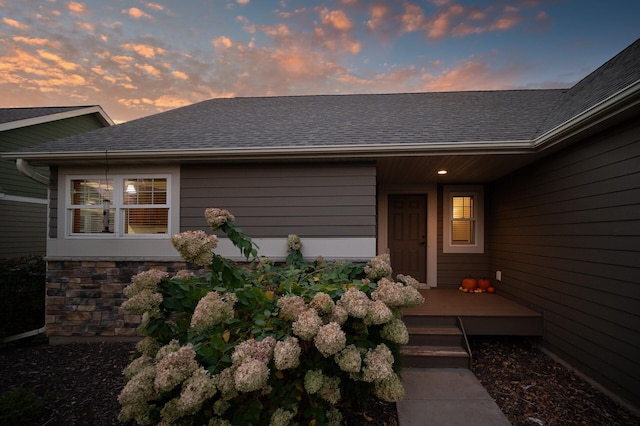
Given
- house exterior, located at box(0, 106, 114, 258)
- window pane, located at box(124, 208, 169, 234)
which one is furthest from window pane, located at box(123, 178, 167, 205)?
house exterior, located at box(0, 106, 114, 258)

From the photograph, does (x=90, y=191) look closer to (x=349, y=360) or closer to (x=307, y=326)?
(x=307, y=326)

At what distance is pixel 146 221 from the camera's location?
A: 455 cm

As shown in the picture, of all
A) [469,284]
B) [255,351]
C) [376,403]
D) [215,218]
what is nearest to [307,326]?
[255,351]

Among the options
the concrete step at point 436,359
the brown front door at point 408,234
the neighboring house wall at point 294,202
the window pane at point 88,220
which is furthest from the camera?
the brown front door at point 408,234

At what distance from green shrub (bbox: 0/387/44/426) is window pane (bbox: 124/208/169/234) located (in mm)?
2320

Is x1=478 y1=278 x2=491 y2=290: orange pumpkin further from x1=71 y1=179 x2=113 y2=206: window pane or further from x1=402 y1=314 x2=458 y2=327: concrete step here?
x1=71 y1=179 x2=113 y2=206: window pane

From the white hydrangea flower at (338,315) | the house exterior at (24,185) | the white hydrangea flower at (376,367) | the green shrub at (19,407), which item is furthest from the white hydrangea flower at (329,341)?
the house exterior at (24,185)

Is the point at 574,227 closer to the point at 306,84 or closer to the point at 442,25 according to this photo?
the point at 442,25

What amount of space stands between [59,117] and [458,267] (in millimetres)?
11702

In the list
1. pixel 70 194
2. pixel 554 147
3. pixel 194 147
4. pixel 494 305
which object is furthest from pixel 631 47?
pixel 70 194

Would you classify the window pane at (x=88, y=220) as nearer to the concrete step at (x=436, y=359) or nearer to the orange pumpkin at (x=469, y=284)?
the concrete step at (x=436, y=359)

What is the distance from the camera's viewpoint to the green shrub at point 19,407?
92.6 inches

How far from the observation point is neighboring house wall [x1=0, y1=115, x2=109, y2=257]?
727cm

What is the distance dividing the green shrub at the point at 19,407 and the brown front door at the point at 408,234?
541 cm
